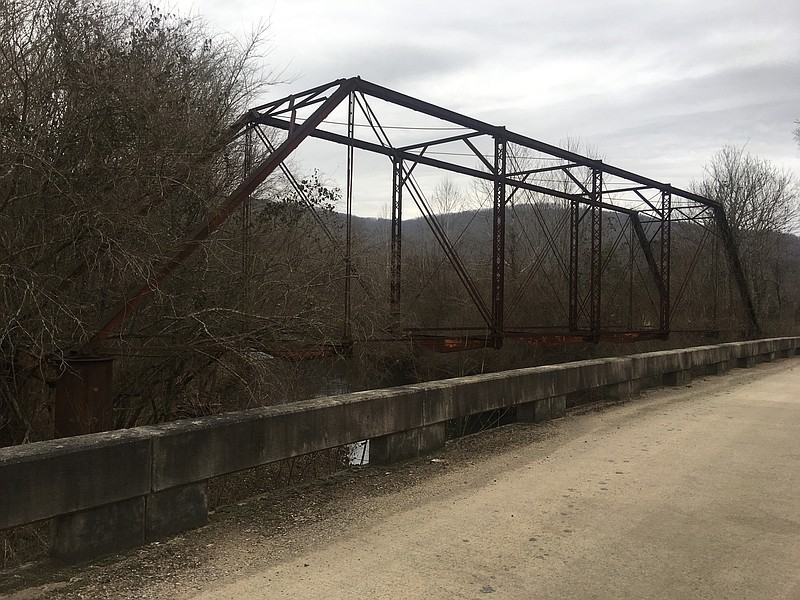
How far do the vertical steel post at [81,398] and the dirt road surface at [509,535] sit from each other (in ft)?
5.40

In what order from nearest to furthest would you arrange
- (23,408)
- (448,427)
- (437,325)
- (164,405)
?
(23,408)
(164,405)
(448,427)
(437,325)

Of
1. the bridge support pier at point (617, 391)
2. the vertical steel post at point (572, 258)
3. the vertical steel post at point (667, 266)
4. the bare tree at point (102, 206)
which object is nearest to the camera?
the bare tree at point (102, 206)

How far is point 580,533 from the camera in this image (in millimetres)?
4430

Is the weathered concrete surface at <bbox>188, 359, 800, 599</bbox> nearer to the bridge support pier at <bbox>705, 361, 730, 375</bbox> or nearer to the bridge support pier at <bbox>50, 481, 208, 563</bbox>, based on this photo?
the bridge support pier at <bbox>50, 481, 208, 563</bbox>

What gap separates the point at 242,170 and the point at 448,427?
746cm

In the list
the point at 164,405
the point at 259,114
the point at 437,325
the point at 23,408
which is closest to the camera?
the point at 23,408

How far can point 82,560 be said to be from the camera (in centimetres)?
373

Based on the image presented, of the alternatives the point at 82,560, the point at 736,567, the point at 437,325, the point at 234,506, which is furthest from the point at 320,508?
the point at 437,325

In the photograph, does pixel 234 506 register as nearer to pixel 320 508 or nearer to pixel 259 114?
pixel 320 508

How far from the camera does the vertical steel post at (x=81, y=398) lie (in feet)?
17.7

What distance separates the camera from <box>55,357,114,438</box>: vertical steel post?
5.39 metres

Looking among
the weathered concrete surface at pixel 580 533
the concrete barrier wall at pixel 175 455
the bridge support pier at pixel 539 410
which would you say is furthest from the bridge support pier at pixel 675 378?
the concrete barrier wall at pixel 175 455

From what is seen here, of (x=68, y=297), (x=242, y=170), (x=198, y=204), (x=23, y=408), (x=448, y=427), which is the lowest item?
(x=448, y=427)

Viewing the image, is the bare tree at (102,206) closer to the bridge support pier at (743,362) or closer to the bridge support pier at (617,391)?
the bridge support pier at (617,391)
